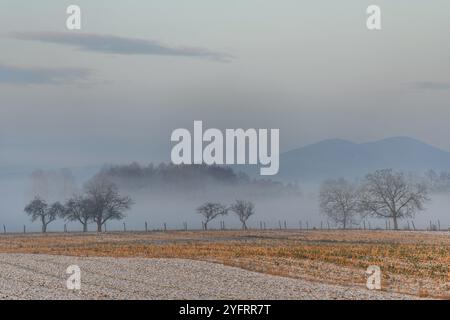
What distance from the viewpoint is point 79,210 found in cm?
15562

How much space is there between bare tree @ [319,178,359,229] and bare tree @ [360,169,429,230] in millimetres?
5217

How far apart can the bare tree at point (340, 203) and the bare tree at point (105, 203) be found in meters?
40.9

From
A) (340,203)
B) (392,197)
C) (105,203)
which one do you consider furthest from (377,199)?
(105,203)

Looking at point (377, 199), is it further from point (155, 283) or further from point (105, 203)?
point (155, 283)

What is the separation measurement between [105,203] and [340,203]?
47.0m

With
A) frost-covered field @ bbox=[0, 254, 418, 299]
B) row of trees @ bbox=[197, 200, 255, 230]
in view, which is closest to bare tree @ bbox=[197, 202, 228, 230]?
row of trees @ bbox=[197, 200, 255, 230]

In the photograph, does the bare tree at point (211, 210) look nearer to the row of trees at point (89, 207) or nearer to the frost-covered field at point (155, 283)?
the row of trees at point (89, 207)

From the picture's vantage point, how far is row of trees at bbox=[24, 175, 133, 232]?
15262cm

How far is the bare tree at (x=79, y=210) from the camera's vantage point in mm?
153000

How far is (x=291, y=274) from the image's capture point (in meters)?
50.8

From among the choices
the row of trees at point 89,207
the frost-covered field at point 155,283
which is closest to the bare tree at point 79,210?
the row of trees at point 89,207
